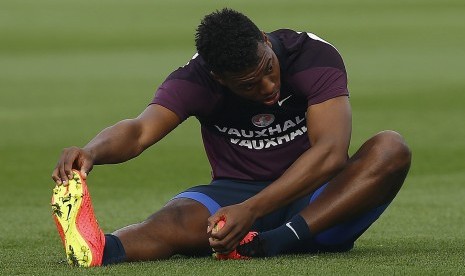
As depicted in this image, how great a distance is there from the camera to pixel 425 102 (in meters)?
14.7

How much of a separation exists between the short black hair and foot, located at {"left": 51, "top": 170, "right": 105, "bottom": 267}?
667 mm

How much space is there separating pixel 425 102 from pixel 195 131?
340 cm

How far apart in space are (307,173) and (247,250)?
0.37 meters

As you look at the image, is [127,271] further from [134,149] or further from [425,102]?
[425,102]

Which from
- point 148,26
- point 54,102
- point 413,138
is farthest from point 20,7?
point 413,138

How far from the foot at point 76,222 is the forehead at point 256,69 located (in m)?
0.68

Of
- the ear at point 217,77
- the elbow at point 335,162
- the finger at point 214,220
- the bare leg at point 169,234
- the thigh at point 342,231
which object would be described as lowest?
the thigh at point 342,231

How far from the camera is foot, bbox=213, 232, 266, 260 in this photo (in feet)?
15.4

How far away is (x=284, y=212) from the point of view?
5.09m

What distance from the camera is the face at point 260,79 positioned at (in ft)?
15.0

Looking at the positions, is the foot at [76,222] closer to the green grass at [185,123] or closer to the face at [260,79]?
the green grass at [185,123]

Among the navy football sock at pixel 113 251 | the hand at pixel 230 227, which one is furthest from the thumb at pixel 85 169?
the hand at pixel 230 227

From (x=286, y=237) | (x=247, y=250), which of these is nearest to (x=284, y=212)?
(x=286, y=237)

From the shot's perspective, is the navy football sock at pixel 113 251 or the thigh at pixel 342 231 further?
the thigh at pixel 342 231
